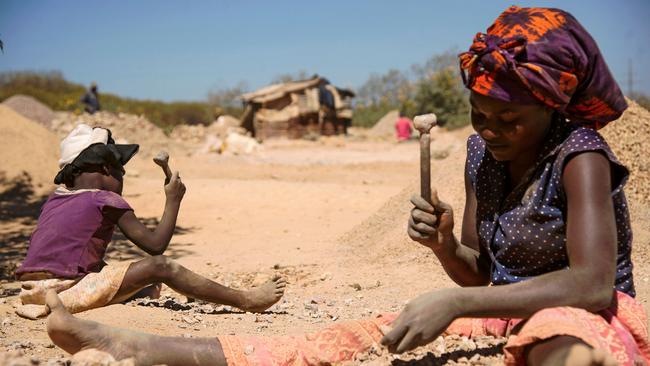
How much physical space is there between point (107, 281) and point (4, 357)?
1.47 meters

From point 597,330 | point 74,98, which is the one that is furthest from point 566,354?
point 74,98

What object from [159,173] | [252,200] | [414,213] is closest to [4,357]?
[414,213]

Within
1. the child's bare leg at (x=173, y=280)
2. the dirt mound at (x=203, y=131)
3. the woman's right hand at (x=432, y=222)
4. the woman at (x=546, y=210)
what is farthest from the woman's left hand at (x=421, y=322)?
the dirt mound at (x=203, y=131)

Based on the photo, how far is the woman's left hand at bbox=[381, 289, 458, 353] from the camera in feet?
6.36

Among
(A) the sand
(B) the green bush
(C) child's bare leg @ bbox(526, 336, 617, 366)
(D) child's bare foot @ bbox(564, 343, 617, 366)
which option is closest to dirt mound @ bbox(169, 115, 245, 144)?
(B) the green bush

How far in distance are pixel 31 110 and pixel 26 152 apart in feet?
42.2

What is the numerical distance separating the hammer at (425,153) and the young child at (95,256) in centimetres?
158

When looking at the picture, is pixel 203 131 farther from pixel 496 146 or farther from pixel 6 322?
pixel 496 146

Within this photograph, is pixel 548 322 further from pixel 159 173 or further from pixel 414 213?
pixel 159 173

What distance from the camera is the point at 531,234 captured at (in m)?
2.23

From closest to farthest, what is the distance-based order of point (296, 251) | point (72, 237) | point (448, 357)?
1. point (448, 357)
2. point (72, 237)
3. point (296, 251)

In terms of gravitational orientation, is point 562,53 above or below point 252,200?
above

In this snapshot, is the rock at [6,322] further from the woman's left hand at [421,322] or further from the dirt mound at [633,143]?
the dirt mound at [633,143]

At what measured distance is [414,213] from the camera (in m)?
2.36
